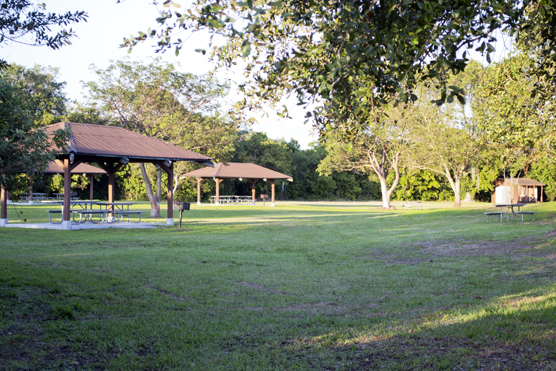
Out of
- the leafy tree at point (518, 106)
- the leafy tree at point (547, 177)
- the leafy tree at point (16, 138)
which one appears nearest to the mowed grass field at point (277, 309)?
the leafy tree at point (16, 138)

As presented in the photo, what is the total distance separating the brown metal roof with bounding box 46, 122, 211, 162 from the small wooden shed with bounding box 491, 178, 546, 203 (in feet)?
131

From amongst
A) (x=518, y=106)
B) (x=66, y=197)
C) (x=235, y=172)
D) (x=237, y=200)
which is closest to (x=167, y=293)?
(x=518, y=106)

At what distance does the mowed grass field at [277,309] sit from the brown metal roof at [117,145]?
7107 mm

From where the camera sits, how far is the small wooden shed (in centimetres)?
4891

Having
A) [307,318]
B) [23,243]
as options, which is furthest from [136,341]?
[23,243]

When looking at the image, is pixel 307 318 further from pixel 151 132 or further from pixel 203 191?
pixel 203 191

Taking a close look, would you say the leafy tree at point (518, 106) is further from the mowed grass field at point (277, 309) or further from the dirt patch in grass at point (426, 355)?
the dirt patch in grass at point (426, 355)

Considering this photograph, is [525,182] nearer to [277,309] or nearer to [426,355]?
[277,309]

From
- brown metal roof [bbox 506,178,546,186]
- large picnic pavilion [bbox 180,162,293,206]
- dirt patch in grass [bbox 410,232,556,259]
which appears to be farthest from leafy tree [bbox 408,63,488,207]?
dirt patch in grass [bbox 410,232,556,259]

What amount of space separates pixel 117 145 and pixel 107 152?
146cm

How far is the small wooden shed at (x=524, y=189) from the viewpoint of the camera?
160ft

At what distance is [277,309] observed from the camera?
5699mm

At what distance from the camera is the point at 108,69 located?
23047mm

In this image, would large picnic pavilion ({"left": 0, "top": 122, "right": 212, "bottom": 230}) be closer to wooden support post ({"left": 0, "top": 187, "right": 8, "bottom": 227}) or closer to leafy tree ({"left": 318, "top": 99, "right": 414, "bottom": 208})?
wooden support post ({"left": 0, "top": 187, "right": 8, "bottom": 227})
